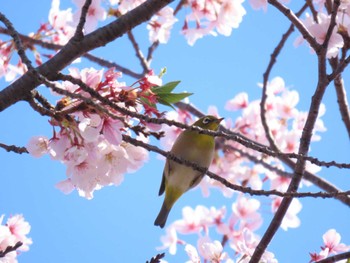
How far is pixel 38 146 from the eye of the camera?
2.59 m

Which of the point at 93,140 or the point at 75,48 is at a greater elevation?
the point at 75,48

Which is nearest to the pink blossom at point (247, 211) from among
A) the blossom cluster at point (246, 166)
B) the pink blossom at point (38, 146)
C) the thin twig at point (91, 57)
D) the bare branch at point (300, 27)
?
the blossom cluster at point (246, 166)

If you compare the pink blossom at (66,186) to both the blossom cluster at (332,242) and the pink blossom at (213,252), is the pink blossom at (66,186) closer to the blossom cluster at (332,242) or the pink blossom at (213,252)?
the pink blossom at (213,252)

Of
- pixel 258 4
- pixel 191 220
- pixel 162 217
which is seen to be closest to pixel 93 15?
pixel 258 4

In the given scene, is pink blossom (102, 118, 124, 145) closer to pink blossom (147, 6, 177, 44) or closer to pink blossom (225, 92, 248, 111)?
pink blossom (147, 6, 177, 44)

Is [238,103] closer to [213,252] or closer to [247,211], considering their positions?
[247,211]

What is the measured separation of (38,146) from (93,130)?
387mm

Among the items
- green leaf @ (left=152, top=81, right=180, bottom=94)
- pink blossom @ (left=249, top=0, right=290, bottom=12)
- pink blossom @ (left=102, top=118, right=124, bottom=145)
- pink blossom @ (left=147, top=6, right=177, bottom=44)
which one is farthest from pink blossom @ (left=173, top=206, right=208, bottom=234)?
pink blossom @ (left=102, top=118, right=124, bottom=145)

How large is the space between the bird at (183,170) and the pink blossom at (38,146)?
1.60 metres

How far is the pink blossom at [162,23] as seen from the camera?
5371mm

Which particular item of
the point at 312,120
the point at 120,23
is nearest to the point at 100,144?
the point at 120,23

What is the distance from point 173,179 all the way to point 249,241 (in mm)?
780

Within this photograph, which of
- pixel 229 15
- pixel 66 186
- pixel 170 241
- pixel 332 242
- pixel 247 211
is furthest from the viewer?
pixel 247 211

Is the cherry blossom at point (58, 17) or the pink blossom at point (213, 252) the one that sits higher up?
the cherry blossom at point (58, 17)
